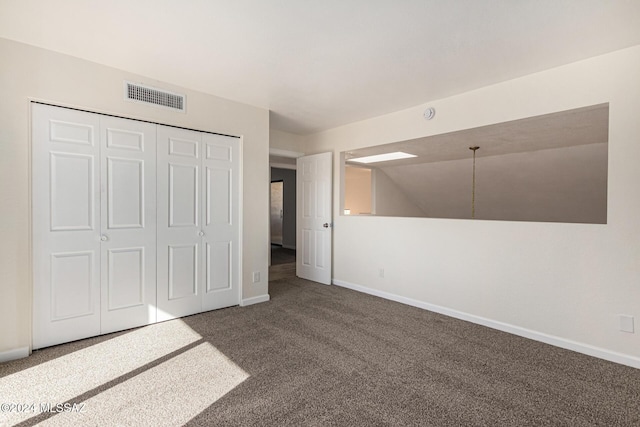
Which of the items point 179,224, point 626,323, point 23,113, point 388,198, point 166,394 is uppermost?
point 23,113

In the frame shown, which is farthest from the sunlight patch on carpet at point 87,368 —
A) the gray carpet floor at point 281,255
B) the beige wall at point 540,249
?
the gray carpet floor at point 281,255

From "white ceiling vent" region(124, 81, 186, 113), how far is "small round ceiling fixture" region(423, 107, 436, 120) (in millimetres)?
2781

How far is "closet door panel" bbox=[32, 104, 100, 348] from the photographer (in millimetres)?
2625

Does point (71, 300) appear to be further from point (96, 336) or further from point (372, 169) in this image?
point (372, 169)

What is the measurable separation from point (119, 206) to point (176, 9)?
6.25 feet

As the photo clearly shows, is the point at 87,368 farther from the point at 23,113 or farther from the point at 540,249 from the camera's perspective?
the point at 540,249

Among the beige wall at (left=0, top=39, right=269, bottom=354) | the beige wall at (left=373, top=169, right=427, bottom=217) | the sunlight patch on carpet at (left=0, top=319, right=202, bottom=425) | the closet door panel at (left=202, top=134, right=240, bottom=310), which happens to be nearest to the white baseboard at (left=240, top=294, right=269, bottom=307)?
the closet door panel at (left=202, top=134, right=240, bottom=310)

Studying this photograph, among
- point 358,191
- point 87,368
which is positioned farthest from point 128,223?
point 358,191

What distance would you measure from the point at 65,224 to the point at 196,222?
116 cm

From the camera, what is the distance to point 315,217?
517 cm

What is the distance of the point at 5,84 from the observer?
96.4 inches

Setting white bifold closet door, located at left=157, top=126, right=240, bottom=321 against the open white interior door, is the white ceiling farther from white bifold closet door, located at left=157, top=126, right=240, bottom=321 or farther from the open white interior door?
the open white interior door

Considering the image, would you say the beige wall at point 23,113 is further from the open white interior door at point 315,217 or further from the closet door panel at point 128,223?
the open white interior door at point 315,217

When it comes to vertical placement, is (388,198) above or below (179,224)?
above
